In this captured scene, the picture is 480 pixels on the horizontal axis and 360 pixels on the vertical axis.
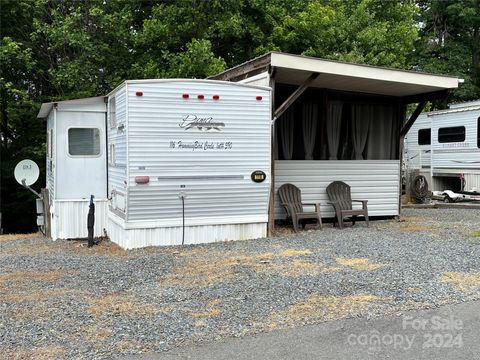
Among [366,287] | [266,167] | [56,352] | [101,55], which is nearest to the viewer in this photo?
[56,352]

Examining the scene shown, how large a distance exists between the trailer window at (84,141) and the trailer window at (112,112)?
20.4 inches

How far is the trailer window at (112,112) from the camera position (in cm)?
885

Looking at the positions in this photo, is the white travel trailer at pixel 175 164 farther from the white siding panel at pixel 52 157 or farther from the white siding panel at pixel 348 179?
the white siding panel at pixel 348 179

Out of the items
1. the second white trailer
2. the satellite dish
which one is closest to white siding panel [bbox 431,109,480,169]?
the second white trailer

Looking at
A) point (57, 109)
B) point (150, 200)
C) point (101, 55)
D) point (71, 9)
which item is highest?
point (71, 9)

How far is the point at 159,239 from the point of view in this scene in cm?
809

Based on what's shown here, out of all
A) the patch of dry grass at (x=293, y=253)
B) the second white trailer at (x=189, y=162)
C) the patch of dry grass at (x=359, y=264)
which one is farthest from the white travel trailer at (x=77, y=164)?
the patch of dry grass at (x=359, y=264)

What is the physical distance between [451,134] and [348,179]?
726 centimetres

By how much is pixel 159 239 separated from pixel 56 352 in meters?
4.24

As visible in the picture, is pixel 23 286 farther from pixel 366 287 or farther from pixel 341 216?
pixel 341 216

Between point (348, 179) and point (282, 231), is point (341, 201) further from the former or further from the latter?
point (282, 231)

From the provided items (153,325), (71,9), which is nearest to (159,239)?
(153,325)

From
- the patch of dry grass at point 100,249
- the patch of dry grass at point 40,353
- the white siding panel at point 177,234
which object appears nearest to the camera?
the patch of dry grass at point 40,353

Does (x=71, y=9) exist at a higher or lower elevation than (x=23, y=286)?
higher
